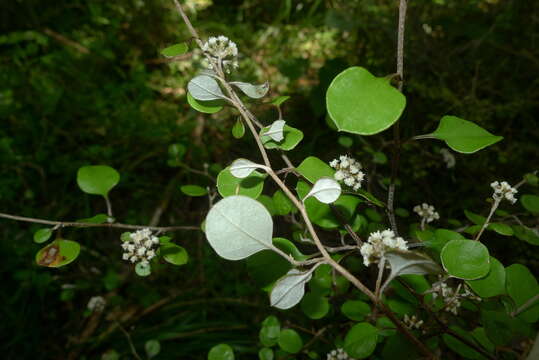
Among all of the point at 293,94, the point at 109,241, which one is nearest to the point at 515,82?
the point at 293,94

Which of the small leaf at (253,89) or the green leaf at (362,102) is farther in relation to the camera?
the small leaf at (253,89)

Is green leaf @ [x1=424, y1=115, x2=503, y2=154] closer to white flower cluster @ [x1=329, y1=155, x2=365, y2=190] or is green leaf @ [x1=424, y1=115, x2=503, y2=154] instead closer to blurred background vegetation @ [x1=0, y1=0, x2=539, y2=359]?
white flower cluster @ [x1=329, y1=155, x2=365, y2=190]

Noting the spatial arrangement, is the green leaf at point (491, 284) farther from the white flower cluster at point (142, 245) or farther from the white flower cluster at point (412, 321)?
the white flower cluster at point (142, 245)

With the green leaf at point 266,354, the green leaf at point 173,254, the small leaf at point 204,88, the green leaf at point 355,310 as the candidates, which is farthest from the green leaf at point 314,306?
the small leaf at point 204,88

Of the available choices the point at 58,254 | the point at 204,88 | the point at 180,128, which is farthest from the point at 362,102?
the point at 180,128

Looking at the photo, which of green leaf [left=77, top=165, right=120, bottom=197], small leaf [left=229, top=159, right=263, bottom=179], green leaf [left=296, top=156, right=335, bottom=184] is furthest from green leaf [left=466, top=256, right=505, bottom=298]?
green leaf [left=77, top=165, right=120, bottom=197]

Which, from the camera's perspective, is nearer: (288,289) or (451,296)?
(288,289)

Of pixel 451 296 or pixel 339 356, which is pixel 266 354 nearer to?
pixel 339 356
